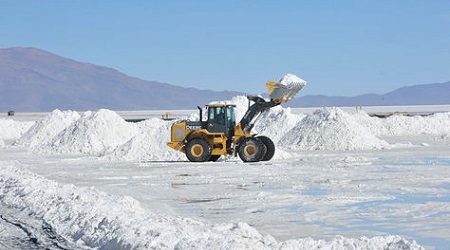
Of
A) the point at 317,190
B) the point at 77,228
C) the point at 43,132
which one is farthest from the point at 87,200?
the point at 43,132

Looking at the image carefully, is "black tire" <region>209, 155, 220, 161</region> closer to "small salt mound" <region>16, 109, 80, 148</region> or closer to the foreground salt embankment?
the foreground salt embankment

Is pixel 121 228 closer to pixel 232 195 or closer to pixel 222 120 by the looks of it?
pixel 232 195

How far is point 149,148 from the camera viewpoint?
31.0m

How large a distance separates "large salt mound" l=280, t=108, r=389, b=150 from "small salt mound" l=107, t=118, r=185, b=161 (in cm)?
666

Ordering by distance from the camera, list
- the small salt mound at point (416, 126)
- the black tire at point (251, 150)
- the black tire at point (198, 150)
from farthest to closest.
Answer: the small salt mound at point (416, 126) < the black tire at point (198, 150) < the black tire at point (251, 150)

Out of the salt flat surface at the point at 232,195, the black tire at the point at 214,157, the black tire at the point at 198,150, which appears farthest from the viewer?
the black tire at the point at 214,157

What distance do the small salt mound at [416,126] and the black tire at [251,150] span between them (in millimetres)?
26539

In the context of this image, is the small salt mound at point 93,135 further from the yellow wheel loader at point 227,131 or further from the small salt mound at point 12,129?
the small salt mound at point 12,129

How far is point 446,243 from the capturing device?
1056 centimetres

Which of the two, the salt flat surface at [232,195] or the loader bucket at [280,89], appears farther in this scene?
the loader bucket at [280,89]

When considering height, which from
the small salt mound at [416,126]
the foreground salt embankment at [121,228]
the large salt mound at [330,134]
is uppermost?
the small salt mound at [416,126]

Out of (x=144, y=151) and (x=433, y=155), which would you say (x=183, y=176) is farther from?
(x=433, y=155)

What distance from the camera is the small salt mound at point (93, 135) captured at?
35.5 meters

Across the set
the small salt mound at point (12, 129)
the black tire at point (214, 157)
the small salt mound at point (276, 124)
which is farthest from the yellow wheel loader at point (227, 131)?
the small salt mound at point (12, 129)
